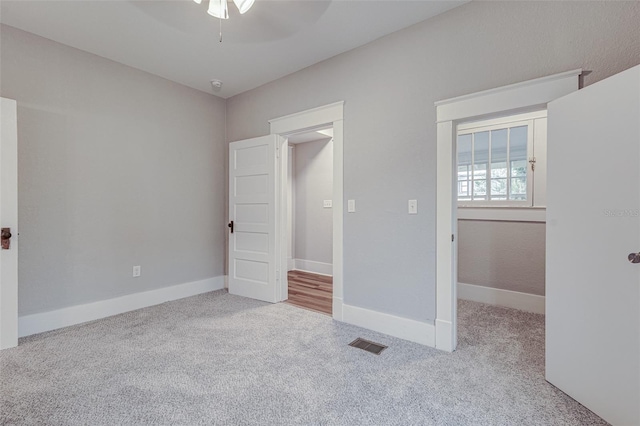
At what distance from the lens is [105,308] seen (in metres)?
3.12

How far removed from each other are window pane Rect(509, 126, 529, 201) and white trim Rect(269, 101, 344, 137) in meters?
2.20

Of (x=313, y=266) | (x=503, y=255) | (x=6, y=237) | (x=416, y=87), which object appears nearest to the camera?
(x=6, y=237)

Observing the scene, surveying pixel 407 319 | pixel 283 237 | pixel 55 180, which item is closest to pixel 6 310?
pixel 55 180

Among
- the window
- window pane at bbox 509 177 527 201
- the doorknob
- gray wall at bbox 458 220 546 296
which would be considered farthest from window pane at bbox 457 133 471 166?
the doorknob

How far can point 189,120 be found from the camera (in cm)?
387

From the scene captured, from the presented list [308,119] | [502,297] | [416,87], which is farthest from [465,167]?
[308,119]

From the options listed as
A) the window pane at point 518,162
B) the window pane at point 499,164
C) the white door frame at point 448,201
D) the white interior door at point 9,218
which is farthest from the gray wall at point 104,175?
the window pane at point 518,162

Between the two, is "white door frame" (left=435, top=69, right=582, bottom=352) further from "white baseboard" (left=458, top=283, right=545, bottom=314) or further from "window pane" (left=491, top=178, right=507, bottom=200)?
"window pane" (left=491, top=178, right=507, bottom=200)

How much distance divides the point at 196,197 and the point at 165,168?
1.73 feet

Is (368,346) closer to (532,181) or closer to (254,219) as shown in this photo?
(254,219)

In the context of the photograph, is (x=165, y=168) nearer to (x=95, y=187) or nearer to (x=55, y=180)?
(x=95, y=187)

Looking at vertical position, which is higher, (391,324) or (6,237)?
(6,237)

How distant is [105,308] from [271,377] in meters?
2.22

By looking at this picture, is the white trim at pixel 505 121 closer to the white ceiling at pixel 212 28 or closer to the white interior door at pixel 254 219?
the white ceiling at pixel 212 28
